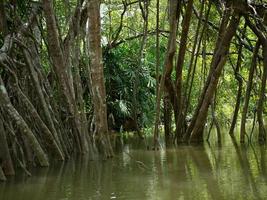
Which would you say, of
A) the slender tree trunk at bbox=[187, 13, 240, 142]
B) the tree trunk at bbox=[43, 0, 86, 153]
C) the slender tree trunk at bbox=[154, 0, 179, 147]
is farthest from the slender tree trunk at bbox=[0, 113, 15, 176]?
the slender tree trunk at bbox=[187, 13, 240, 142]

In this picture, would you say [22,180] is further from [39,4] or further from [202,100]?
[202,100]

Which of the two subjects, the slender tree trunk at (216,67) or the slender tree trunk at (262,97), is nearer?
the slender tree trunk at (262,97)

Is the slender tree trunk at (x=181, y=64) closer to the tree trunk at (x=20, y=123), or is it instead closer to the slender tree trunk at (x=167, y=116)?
the slender tree trunk at (x=167, y=116)

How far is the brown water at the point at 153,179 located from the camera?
12.4 ft

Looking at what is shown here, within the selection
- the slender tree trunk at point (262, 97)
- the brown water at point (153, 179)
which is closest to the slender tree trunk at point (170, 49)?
the brown water at point (153, 179)

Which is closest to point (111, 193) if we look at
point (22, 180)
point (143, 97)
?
point (22, 180)

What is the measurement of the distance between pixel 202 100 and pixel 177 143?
1035 mm

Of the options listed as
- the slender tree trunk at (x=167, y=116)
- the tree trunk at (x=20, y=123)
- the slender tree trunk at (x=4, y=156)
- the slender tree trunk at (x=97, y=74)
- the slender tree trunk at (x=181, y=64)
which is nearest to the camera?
the slender tree trunk at (x=4, y=156)

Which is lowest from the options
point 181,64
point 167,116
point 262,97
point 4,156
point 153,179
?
point 153,179

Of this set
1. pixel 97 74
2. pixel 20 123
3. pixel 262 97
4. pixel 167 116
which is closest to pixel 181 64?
pixel 167 116

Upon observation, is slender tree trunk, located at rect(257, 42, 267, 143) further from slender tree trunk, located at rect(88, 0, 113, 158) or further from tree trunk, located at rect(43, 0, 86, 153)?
tree trunk, located at rect(43, 0, 86, 153)

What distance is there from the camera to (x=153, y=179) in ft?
14.9

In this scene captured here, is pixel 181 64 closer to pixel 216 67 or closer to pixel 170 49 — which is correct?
pixel 170 49

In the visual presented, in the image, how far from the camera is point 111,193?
154 inches
